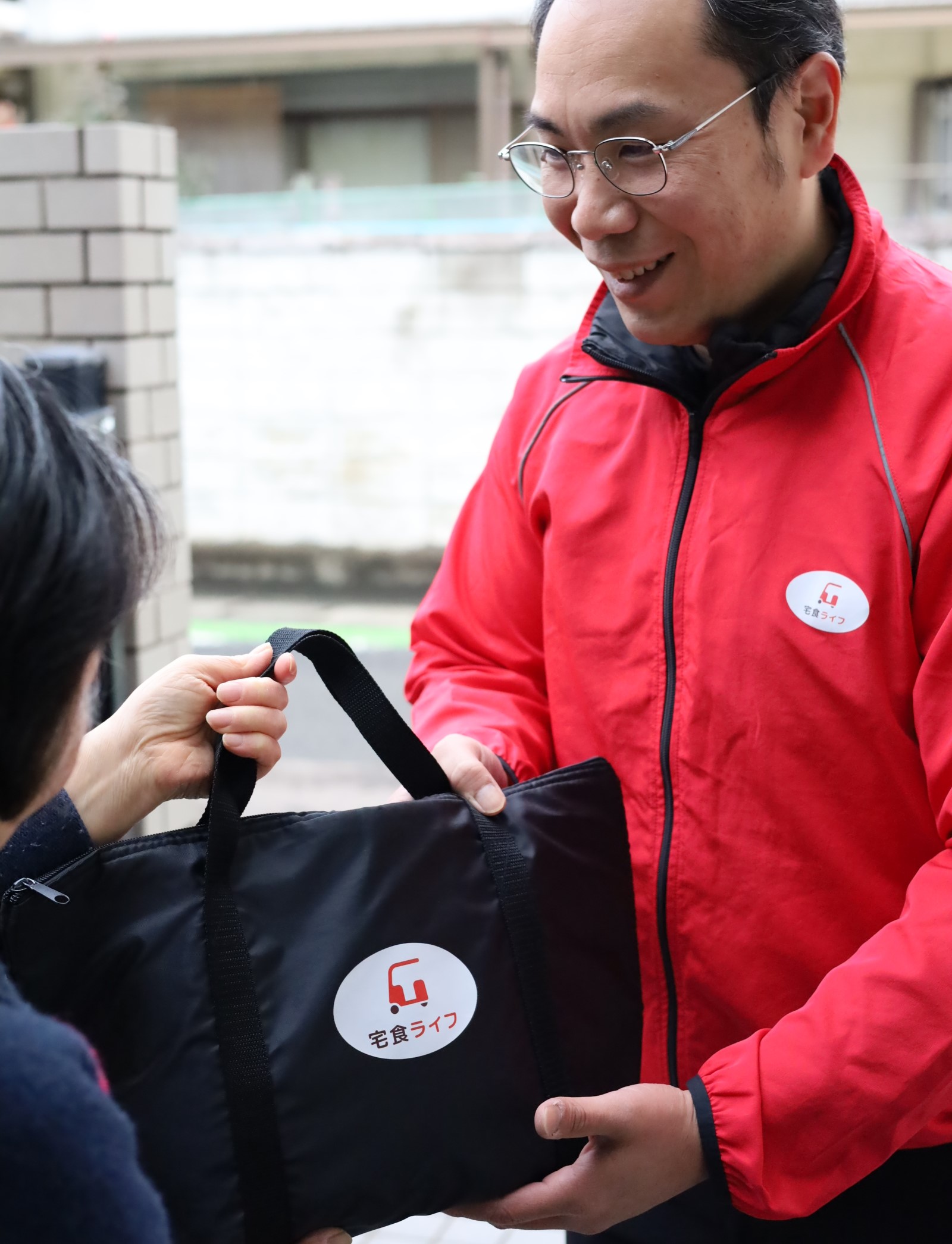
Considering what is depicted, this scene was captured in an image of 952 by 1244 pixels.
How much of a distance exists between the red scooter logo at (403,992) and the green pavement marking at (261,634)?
6.12 m

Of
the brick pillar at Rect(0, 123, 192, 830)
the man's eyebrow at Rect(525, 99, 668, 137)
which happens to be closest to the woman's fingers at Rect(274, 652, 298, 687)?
the man's eyebrow at Rect(525, 99, 668, 137)

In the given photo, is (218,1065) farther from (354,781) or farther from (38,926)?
(354,781)

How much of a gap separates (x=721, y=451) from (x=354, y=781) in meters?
4.60

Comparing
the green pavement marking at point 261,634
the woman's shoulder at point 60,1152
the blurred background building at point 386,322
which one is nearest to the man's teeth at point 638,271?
the woman's shoulder at point 60,1152

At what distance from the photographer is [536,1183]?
1249 millimetres

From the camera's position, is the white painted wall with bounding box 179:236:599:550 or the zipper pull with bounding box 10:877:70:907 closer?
the zipper pull with bounding box 10:877:70:907

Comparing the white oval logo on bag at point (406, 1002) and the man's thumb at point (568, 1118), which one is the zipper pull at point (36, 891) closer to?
the white oval logo on bag at point (406, 1002)

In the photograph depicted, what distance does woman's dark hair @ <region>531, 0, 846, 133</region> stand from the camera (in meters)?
1.23

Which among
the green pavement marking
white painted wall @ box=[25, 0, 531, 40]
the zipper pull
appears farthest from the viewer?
white painted wall @ box=[25, 0, 531, 40]

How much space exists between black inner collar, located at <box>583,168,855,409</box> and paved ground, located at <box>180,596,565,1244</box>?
1990mm

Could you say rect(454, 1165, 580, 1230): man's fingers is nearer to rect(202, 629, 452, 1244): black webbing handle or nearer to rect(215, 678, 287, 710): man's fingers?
rect(202, 629, 452, 1244): black webbing handle

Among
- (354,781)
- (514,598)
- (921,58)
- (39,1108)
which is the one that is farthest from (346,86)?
(39,1108)

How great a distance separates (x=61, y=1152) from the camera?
2.65 ft

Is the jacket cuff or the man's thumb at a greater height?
the man's thumb
